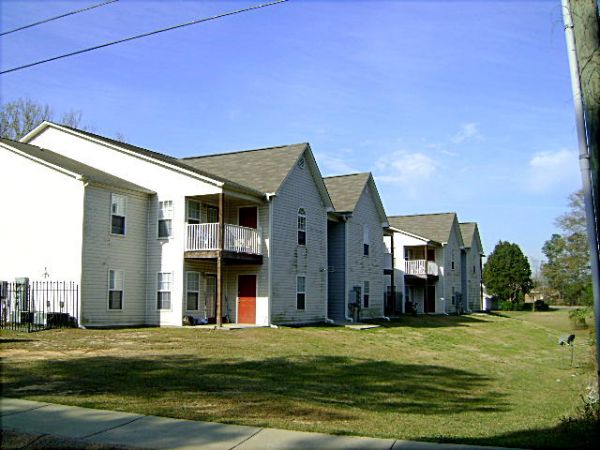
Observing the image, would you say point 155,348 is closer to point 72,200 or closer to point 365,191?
point 72,200

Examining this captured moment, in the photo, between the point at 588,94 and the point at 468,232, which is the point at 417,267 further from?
the point at 588,94

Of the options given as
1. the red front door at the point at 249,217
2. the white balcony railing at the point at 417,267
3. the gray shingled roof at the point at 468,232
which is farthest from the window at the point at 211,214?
the gray shingled roof at the point at 468,232

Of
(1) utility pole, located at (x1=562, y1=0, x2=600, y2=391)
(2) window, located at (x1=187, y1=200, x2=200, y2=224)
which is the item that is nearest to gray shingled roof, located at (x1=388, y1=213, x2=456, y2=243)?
(2) window, located at (x1=187, y1=200, x2=200, y2=224)

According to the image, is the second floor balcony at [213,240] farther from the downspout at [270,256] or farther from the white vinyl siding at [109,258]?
the white vinyl siding at [109,258]

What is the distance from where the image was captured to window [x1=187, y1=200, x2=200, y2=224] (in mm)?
27797

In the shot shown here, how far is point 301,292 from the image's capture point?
3109 cm

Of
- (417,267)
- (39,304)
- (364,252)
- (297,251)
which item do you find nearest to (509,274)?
(417,267)

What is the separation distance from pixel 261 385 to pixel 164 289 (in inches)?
588

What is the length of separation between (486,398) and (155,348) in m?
9.48

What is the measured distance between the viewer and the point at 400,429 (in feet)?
32.1

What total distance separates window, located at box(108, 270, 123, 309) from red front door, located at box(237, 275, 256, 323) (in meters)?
5.53

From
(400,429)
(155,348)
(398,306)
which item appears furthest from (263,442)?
(398,306)

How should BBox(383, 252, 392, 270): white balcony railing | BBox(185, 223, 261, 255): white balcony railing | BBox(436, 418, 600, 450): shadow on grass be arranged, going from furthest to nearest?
BBox(383, 252, 392, 270): white balcony railing < BBox(185, 223, 261, 255): white balcony railing < BBox(436, 418, 600, 450): shadow on grass

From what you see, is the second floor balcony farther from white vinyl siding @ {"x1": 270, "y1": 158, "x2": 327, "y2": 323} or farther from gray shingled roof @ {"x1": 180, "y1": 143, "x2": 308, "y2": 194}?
gray shingled roof @ {"x1": 180, "y1": 143, "x2": 308, "y2": 194}
